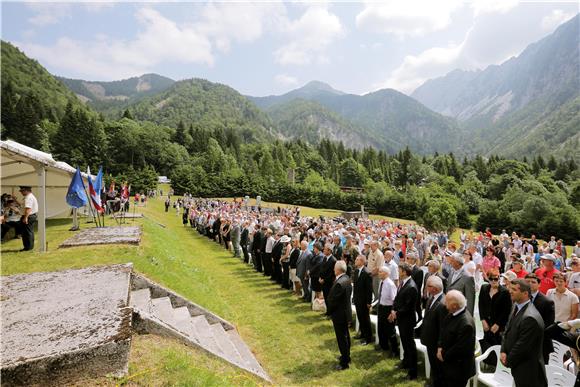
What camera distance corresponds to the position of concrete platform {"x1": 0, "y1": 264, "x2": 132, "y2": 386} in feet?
13.1

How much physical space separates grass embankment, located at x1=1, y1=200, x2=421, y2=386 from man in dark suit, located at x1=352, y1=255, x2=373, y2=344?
0.44 metres

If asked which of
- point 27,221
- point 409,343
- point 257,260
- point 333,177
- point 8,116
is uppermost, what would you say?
point 8,116

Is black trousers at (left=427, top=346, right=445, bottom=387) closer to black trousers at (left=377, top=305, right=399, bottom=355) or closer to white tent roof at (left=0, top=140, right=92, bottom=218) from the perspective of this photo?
black trousers at (left=377, top=305, right=399, bottom=355)

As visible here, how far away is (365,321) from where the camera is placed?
306 inches

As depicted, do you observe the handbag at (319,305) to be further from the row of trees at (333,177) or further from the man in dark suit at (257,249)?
the row of trees at (333,177)

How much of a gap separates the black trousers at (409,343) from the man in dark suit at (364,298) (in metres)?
1.36

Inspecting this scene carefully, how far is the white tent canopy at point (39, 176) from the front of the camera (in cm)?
962

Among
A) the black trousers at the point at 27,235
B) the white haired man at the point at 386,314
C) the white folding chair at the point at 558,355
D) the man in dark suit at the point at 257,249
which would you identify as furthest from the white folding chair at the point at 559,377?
the black trousers at the point at 27,235

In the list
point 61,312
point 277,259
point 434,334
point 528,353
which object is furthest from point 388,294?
point 277,259

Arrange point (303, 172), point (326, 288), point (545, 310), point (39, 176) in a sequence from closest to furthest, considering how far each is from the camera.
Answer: point (545, 310), point (326, 288), point (39, 176), point (303, 172)

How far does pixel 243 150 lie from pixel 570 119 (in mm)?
185446

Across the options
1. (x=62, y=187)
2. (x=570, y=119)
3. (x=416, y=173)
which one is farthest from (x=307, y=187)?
(x=570, y=119)

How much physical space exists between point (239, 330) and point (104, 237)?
5.99m

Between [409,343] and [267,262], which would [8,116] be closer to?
[267,262]
